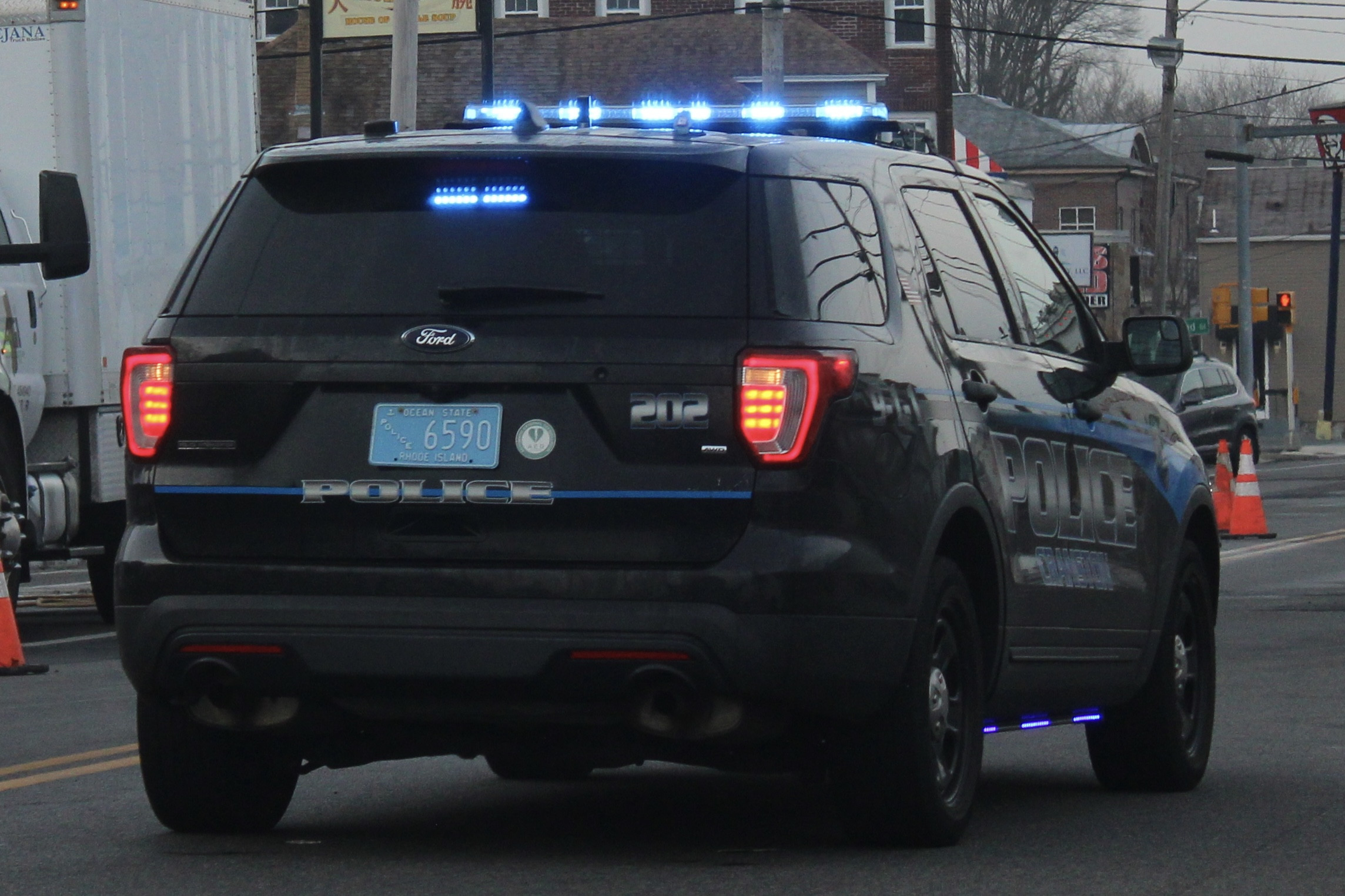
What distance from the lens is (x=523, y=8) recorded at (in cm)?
Answer: 5531

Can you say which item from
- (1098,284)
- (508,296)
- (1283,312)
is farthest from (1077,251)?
(508,296)

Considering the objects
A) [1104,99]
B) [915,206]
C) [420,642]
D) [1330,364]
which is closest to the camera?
[420,642]

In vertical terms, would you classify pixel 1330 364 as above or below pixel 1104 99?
below

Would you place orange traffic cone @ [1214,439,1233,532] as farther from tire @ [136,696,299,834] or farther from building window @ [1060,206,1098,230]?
building window @ [1060,206,1098,230]

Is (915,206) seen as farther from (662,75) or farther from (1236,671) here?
(662,75)

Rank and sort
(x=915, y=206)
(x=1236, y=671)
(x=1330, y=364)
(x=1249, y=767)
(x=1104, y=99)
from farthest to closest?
(x=1104, y=99), (x=1330, y=364), (x=1236, y=671), (x=1249, y=767), (x=915, y=206)

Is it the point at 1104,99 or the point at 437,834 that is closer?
the point at 437,834

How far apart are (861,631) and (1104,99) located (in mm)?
95012

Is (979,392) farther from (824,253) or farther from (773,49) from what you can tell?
(773,49)

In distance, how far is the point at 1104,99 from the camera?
9862 centimetres

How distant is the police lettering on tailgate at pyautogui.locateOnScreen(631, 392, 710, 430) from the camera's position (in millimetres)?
5898

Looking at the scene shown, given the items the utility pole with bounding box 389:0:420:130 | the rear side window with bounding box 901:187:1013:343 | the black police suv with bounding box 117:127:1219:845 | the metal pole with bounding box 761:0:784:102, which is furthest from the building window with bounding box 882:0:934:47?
the black police suv with bounding box 117:127:1219:845

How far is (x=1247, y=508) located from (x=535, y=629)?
1819 centimetres

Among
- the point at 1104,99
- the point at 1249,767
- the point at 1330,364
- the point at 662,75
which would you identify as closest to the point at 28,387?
the point at 1249,767
